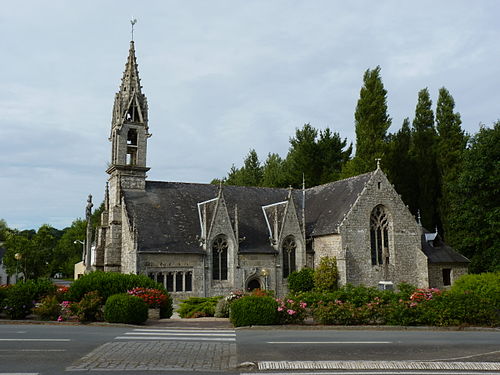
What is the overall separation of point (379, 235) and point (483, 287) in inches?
432

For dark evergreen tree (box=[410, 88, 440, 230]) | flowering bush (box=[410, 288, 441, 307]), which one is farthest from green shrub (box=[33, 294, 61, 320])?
dark evergreen tree (box=[410, 88, 440, 230])

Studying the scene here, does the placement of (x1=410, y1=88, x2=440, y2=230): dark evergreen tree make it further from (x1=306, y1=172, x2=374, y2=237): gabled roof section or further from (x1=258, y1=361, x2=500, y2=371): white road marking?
(x1=258, y1=361, x2=500, y2=371): white road marking

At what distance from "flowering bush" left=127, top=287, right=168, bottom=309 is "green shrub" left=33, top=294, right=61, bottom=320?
9.21ft

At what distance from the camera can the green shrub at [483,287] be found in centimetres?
1925

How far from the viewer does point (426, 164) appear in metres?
47.1

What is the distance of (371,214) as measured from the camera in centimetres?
3212

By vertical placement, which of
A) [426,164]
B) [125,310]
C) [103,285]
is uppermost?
[426,164]

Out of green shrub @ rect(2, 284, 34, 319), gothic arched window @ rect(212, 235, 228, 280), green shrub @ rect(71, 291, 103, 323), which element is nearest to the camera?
green shrub @ rect(71, 291, 103, 323)

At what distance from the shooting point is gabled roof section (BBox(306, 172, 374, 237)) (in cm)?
3216

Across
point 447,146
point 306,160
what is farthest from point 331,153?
point 447,146

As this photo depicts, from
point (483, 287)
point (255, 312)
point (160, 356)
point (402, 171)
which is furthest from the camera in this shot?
point (402, 171)

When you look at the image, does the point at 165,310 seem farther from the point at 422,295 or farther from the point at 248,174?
the point at 248,174

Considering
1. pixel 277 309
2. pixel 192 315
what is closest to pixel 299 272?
pixel 192 315

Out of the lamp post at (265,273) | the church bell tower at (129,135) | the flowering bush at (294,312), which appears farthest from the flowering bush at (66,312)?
the lamp post at (265,273)
